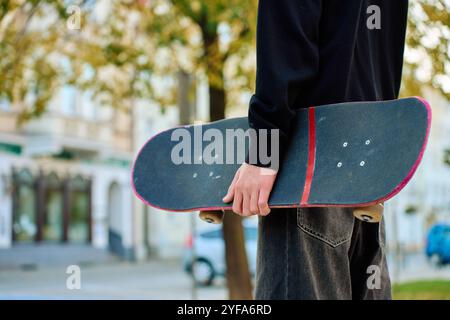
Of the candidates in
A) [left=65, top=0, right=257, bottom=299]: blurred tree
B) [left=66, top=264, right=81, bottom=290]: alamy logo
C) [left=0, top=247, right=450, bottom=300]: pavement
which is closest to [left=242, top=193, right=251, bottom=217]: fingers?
[left=66, top=264, right=81, bottom=290]: alamy logo

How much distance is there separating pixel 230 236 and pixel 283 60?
7527 millimetres

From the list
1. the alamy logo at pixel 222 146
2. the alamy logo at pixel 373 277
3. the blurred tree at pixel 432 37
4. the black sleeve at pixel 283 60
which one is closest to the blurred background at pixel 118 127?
the blurred tree at pixel 432 37

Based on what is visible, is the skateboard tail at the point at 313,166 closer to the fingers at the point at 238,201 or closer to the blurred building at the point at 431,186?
the fingers at the point at 238,201

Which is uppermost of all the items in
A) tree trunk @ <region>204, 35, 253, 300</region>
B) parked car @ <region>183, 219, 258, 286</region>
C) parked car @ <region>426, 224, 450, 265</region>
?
tree trunk @ <region>204, 35, 253, 300</region>

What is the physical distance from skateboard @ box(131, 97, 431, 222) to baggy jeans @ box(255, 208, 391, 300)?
0.08 metres

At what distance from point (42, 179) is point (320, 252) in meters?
26.8

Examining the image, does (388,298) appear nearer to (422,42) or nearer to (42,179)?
(422,42)

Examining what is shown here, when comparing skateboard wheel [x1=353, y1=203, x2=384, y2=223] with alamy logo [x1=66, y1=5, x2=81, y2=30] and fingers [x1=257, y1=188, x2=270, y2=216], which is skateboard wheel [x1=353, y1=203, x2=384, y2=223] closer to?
fingers [x1=257, y1=188, x2=270, y2=216]

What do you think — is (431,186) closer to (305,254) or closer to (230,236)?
(230,236)

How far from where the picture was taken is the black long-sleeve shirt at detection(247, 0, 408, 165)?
5.72ft

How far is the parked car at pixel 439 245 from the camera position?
82.9 feet

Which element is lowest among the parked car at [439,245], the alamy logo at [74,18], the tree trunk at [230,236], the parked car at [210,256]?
the parked car at [439,245]

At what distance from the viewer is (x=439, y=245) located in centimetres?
2573

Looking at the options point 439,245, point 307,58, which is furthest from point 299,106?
point 439,245
